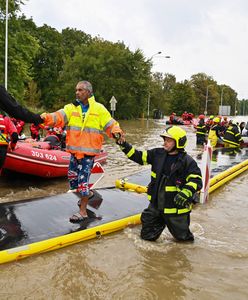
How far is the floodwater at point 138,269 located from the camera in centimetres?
355

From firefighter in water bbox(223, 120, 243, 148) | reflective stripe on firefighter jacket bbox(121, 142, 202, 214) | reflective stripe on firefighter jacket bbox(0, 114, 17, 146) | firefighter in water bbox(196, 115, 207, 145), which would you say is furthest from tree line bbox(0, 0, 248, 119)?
reflective stripe on firefighter jacket bbox(121, 142, 202, 214)

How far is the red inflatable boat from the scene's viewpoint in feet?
25.7

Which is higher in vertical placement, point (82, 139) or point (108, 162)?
point (82, 139)

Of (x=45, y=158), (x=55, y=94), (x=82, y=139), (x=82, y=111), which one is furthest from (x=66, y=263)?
(x=55, y=94)

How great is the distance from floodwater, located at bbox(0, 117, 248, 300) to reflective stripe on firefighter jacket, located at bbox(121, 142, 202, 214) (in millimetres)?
619

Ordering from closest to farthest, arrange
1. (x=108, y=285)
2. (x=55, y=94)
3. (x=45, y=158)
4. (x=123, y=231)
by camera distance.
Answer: (x=108, y=285)
(x=123, y=231)
(x=45, y=158)
(x=55, y=94)

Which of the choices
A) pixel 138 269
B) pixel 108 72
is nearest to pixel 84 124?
pixel 138 269

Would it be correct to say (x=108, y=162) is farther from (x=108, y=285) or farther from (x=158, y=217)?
(x=108, y=285)

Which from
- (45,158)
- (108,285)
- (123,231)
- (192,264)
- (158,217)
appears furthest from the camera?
(45,158)

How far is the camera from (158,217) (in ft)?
15.3

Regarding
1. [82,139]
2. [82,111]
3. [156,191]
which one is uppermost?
[82,111]

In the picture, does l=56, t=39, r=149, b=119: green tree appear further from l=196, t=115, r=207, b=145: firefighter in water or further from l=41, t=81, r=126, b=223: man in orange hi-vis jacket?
l=41, t=81, r=126, b=223: man in orange hi-vis jacket

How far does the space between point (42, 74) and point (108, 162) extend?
39389 mm

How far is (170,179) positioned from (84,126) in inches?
51.0
